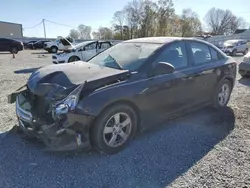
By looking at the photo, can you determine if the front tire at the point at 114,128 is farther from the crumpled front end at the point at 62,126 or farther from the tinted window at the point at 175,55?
the tinted window at the point at 175,55

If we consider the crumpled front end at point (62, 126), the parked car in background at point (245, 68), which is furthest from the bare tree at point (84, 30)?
the crumpled front end at point (62, 126)

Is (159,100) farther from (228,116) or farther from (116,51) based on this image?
(228,116)

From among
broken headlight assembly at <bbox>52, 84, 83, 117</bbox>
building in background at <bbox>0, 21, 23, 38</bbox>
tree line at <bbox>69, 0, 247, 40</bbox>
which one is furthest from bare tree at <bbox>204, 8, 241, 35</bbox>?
broken headlight assembly at <bbox>52, 84, 83, 117</bbox>

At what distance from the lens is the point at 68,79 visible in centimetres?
338

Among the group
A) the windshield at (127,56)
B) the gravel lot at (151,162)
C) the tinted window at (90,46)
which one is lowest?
the gravel lot at (151,162)

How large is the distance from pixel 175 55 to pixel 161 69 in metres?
0.71

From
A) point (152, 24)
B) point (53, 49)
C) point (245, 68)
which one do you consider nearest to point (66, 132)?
point (245, 68)

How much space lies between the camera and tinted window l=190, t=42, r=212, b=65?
4.57 m

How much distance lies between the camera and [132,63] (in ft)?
12.6

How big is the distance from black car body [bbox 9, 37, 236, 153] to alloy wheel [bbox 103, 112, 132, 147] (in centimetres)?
2

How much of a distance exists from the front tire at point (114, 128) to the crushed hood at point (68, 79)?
0.41 metres

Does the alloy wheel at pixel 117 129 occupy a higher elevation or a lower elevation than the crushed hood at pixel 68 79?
lower

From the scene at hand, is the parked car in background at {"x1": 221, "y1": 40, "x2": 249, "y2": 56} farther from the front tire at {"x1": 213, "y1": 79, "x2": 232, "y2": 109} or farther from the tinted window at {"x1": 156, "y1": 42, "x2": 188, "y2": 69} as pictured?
the tinted window at {"x1": 156, "y1": 42, "x2": 188, "y2": 69}

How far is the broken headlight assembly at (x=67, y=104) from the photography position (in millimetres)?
2996
